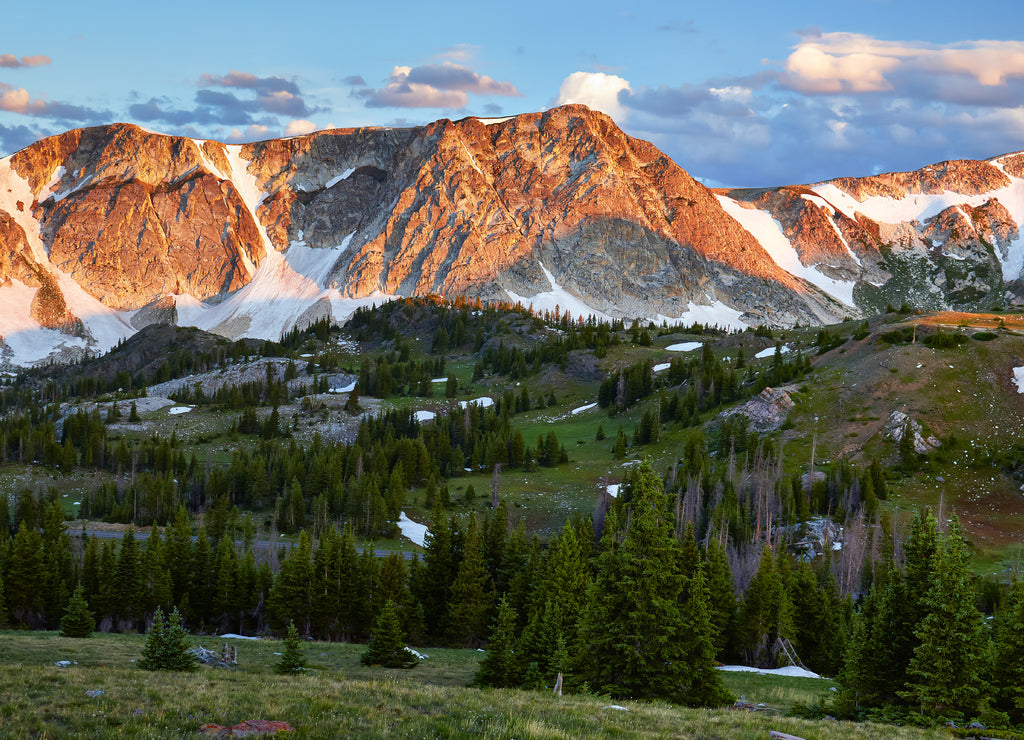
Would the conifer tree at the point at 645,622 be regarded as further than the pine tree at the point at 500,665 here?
No

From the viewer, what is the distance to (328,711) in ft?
73.3

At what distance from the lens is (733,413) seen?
139875 millimetres

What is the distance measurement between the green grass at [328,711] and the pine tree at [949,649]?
3.98 metres

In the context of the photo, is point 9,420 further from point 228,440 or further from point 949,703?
point 949,703

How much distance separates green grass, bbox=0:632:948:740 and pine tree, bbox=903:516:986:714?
3.98m

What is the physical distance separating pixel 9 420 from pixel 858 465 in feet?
517

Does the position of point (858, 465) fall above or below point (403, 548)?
above

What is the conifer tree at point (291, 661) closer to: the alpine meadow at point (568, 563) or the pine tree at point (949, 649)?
the alpine meadow at point (568, 563)

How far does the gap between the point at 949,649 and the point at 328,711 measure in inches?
857

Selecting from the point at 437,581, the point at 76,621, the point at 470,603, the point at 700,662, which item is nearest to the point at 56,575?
the point at 76,621

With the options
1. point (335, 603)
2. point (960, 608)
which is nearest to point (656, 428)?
point (335, 603)

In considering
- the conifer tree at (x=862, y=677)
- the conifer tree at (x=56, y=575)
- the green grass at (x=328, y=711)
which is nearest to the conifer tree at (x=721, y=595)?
the conifer tree at (x=862, y=677)

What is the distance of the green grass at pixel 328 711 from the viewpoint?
66.5 feet

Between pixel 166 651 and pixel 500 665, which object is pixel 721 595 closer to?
pixel 500 665
